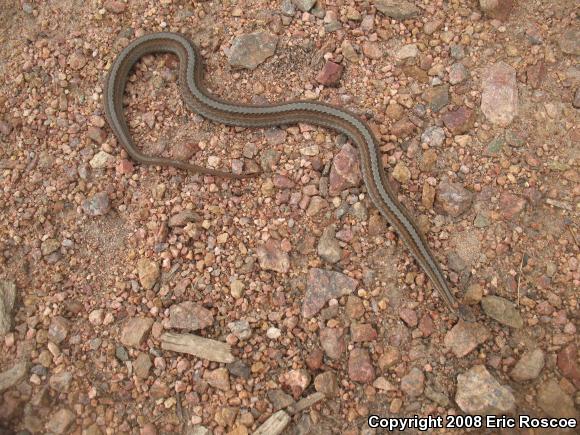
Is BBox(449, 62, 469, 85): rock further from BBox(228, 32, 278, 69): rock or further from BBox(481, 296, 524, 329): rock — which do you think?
BBox(481, 296, 524, 329): rock

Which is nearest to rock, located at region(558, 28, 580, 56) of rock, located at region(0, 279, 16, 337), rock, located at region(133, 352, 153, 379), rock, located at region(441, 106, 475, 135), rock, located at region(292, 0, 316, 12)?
rock, located at region(441, 106, 475, 135)

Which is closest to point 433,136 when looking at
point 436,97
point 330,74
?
point 436,97

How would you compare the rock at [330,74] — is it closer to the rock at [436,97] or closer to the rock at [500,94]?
the rock at [436,97]

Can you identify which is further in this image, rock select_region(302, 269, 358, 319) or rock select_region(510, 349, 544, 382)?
rock select_region(302, 269, 358, 319)

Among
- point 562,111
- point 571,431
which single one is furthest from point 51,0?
point 571,431

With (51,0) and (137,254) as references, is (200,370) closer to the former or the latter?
(137,254)

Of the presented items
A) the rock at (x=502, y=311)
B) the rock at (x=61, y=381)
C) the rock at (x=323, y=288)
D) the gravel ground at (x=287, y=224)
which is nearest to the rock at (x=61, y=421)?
the gravel ground at (x=287, y=224)

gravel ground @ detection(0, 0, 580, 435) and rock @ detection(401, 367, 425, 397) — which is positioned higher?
gravel ground @ detection(0, 0, 580, 435)

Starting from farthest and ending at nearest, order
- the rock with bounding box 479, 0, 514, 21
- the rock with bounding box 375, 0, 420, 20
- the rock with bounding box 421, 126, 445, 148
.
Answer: the rock with bounding box 375, 0, 420, 20, the rock with bounding box 479, 0, 514, 21, the rock with bounding box 421, 126, 445, 148
